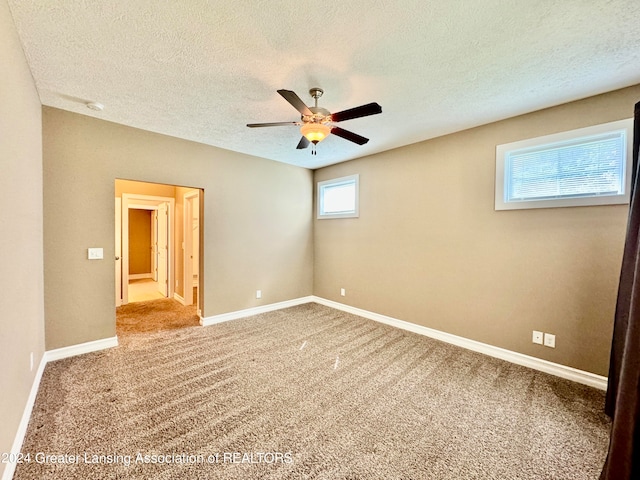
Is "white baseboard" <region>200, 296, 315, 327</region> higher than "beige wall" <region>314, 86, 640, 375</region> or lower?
lower

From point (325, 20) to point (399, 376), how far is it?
2957mm

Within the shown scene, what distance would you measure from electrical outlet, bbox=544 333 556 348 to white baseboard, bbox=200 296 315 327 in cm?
359

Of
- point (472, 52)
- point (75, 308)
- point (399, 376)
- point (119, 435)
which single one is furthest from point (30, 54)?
point (399, 376)

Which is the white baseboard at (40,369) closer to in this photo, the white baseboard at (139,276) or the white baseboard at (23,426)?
the white baseboard at (23,426)

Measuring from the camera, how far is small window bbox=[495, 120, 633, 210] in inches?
89.7

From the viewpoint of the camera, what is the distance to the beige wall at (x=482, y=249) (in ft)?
7.86

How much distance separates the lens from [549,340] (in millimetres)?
2629

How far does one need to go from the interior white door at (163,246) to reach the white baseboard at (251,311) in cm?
233

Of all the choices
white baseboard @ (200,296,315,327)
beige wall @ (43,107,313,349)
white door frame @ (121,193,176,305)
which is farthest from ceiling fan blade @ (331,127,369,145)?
white door frame @ (121,193,176,305)

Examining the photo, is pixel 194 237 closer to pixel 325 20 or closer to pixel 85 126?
pixel 85 126

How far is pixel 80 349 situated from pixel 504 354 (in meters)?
4.78

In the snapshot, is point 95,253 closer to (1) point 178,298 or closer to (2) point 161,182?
(2) point 161,182

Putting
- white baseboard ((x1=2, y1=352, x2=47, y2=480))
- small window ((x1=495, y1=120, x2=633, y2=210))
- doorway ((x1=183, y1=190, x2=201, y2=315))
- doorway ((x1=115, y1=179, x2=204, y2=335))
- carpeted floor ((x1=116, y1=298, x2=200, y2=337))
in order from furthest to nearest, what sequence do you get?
1. doorway ((x1=183, y1=190, x2=201, y2=315))
2. doorway ((x1=115, y1=179, x2=204, y2=335))
3. carpeted floor ((x1=116, y1=298, x2=200, y2=337))
4. small window ((x1=495, y1=120, x2=633, y2=210))
5. white baseboard ((x1=2, y1=352, x2=47, y2=480))

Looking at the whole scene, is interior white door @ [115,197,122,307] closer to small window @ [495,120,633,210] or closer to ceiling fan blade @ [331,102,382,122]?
ceiling fan blade @ [331,102,382,122]
